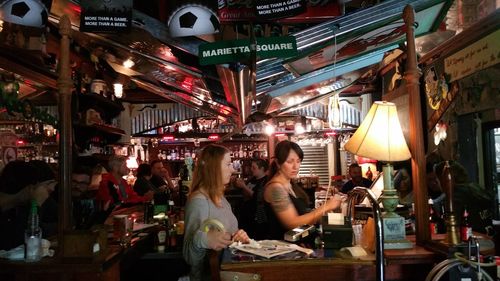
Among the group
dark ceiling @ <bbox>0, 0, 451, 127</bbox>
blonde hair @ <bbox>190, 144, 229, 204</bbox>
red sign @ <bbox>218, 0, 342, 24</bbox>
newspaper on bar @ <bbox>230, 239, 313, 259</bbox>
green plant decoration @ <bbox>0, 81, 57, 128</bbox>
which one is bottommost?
newspaper on bar @ <bbox>230, 239, 313, 259</bbox>

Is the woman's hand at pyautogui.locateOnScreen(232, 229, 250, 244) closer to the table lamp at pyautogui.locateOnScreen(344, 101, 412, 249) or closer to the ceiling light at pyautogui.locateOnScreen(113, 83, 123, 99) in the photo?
the table lamp at pyautogui.locateOnScreen(344, 101, 412, 249)

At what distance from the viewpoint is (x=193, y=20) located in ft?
11.4

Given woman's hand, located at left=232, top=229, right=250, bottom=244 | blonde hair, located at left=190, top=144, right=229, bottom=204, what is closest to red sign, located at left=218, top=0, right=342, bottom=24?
blonde hair, located at left=190, top=144, right=229, bottom=204

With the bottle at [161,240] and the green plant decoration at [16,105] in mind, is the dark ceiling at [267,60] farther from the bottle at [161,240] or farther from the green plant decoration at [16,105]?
the bottle at [161,240]

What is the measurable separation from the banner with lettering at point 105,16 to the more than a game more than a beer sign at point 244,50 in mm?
722

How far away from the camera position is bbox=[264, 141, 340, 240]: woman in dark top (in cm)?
293

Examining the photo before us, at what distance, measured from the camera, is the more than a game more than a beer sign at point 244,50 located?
3.29m

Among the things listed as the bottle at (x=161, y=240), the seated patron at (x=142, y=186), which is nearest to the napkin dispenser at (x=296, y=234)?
the bottle at (x=161, y=240)

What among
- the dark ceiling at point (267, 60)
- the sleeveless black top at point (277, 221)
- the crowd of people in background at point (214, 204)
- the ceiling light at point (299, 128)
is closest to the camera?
the crowd of people in background at point (214, 204)

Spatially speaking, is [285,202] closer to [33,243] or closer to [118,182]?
[33,243]

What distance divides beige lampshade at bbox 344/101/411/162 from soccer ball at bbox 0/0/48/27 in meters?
2.50

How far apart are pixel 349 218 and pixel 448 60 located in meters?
3.30

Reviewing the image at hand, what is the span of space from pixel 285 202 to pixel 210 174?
0.62 metres

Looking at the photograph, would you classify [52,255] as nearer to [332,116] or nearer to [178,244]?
[178,244]
